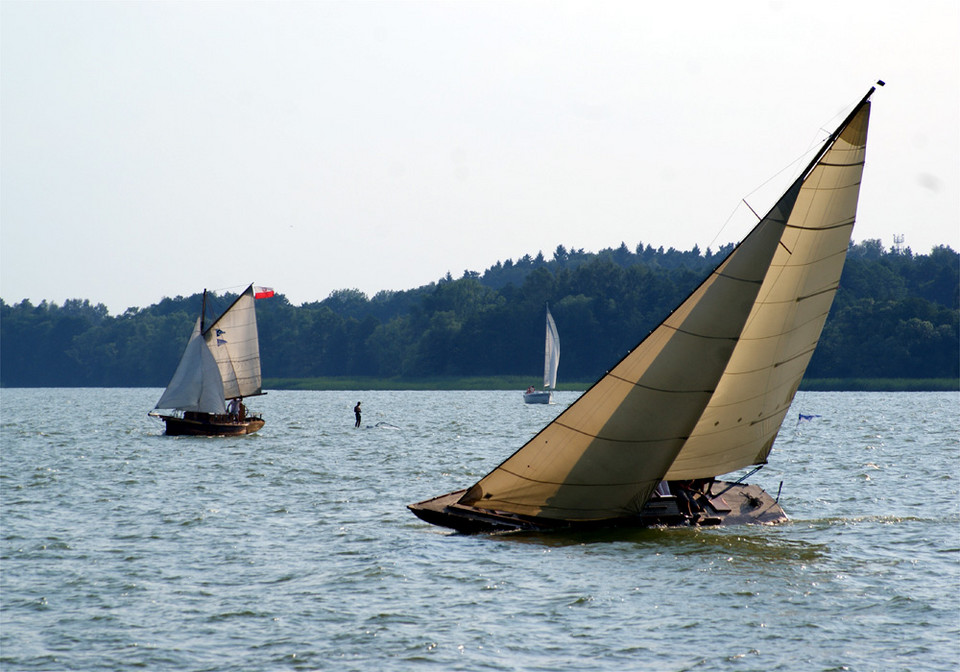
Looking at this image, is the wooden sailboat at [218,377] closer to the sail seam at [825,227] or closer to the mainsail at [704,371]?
the mainsail at [704,371]

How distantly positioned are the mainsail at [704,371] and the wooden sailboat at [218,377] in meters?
44.1

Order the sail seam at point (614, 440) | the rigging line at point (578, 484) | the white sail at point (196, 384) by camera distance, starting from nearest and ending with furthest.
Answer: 1. the sail seam at point (614, 440)
2. the rigging line at point (578, 484)
3. the white sail at point (196, 384)

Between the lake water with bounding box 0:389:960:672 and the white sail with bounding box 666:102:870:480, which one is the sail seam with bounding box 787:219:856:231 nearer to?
the white sail with bounding box 666:102:870:480

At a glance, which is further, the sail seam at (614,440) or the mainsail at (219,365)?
the mainsail at (219,365)

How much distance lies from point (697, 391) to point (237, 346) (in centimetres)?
5241

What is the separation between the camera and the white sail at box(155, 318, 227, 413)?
68.2m

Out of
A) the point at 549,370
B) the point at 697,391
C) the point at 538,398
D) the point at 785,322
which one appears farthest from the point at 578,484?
the point at 549,370

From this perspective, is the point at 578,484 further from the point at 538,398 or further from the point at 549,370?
the point at 549,370

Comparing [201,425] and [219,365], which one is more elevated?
[219,365]

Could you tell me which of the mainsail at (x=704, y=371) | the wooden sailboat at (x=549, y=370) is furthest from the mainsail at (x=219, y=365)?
the wooden sailboat at (x=549, y=370)

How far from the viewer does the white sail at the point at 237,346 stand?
7256 cm

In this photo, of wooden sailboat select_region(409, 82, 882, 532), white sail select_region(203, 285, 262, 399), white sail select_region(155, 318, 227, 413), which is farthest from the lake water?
white sail select_region(203, 285, 262, 399)

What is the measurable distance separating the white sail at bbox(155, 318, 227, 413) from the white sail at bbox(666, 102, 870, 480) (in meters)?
45.6

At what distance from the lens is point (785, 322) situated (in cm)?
2714
